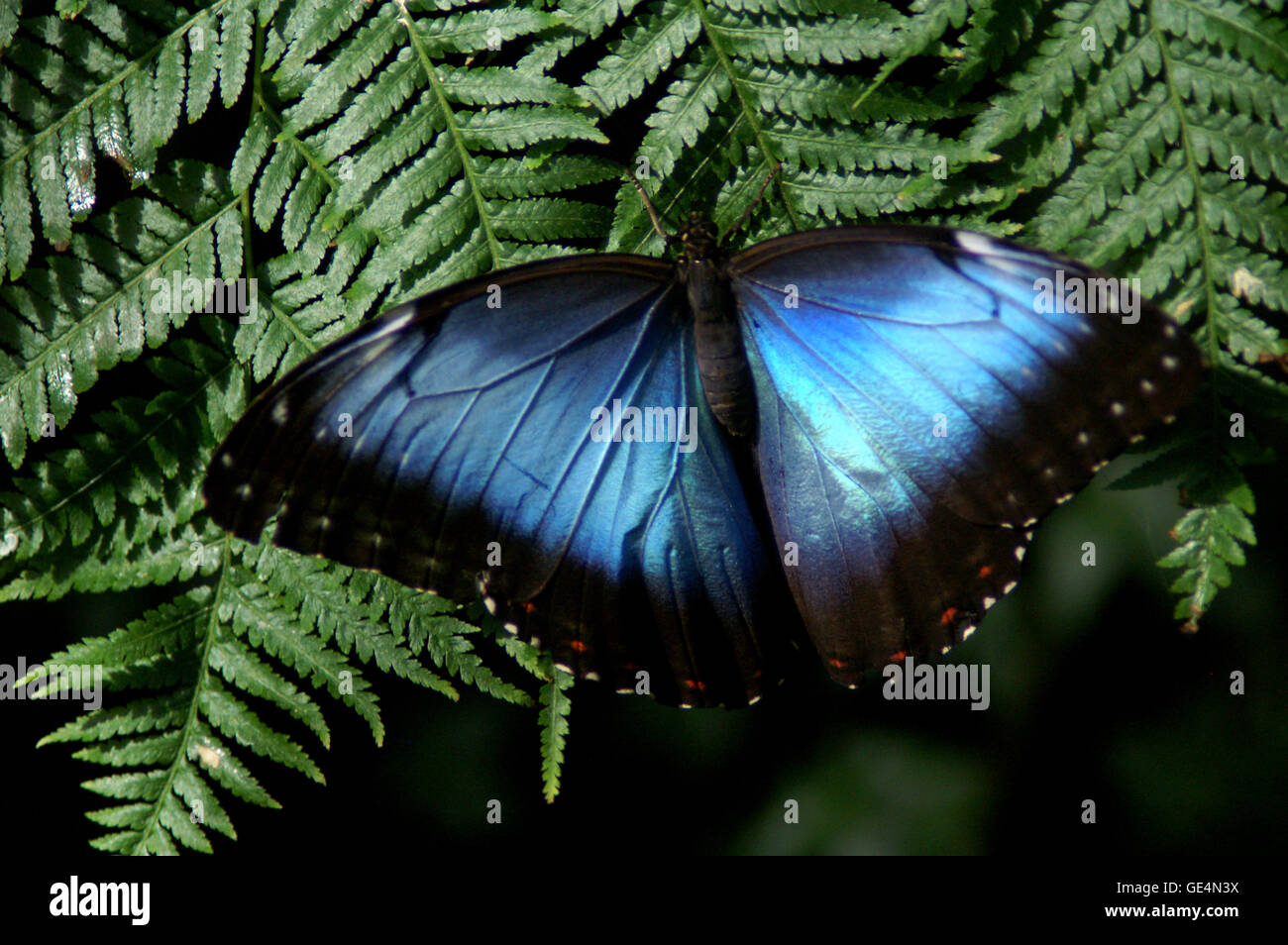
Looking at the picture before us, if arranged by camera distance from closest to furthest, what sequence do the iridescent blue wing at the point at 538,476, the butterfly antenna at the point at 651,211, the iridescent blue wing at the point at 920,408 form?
the iridescent blue wing at the point at 920,408, the iridescent blue wing at the point at 538,476, the butterfly antenna at the point at 651,211

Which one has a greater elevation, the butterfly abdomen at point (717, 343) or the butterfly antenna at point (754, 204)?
the butterfly antenna at point (754, 204)

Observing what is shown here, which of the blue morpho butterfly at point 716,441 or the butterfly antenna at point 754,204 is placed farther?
the butterfly antenna at point 754,204

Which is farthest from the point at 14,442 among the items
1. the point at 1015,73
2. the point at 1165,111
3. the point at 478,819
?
the point at 1165,111

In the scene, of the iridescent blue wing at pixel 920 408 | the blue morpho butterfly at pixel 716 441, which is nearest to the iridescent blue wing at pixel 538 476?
the blue morpho butterfly at pixel 716 441

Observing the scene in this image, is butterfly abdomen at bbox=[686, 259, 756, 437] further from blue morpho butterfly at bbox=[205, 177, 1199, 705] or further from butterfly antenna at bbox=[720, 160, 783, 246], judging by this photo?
butterfly antenna at bbox=[720, 160, 783, 246]

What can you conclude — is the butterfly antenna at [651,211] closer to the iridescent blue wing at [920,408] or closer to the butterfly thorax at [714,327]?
the butterfly thorax at [714,327]

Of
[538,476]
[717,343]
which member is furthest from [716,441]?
[538,476]

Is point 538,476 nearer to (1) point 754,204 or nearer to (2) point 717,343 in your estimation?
(2) point 717,343

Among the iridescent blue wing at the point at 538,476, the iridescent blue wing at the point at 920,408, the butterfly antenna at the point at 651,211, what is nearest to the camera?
the iridescent blue wing at the point at 920,408

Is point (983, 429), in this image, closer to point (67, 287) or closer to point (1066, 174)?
point (1066, 174)
